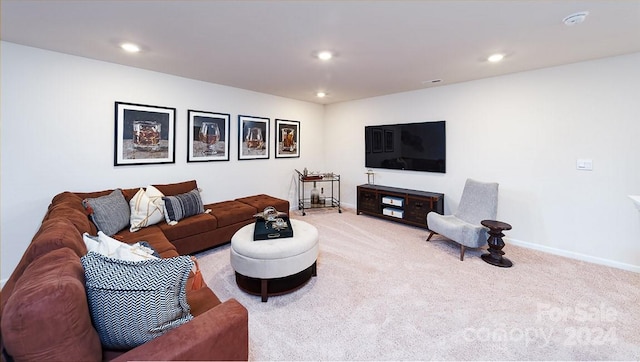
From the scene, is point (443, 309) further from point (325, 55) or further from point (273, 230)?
point (325, 55)

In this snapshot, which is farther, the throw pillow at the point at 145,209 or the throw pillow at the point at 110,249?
the throw pillow at the point at 145,209

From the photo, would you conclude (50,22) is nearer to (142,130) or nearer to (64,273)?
(142,130)

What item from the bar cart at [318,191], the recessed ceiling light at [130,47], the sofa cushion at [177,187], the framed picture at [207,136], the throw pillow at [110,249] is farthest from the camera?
the bar cart at [318,191]

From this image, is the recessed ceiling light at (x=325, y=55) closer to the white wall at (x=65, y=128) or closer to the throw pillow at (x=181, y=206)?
the white wall at (x=65, y=128)

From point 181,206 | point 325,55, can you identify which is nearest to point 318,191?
point 181,206

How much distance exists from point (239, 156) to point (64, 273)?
3.71 meters

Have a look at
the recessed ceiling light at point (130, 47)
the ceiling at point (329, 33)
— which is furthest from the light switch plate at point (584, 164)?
the recessed ceiling light at point (130, 47)

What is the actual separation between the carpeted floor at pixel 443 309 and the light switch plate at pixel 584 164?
1121mm

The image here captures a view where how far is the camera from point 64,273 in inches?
40.6

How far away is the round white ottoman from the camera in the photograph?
2.33 meters

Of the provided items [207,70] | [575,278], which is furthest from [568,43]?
[207,70]

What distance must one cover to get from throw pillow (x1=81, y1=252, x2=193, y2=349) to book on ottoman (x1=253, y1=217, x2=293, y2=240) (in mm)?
1341

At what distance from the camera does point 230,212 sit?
3664 millimetres

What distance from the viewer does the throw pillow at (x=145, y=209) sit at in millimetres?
2979
